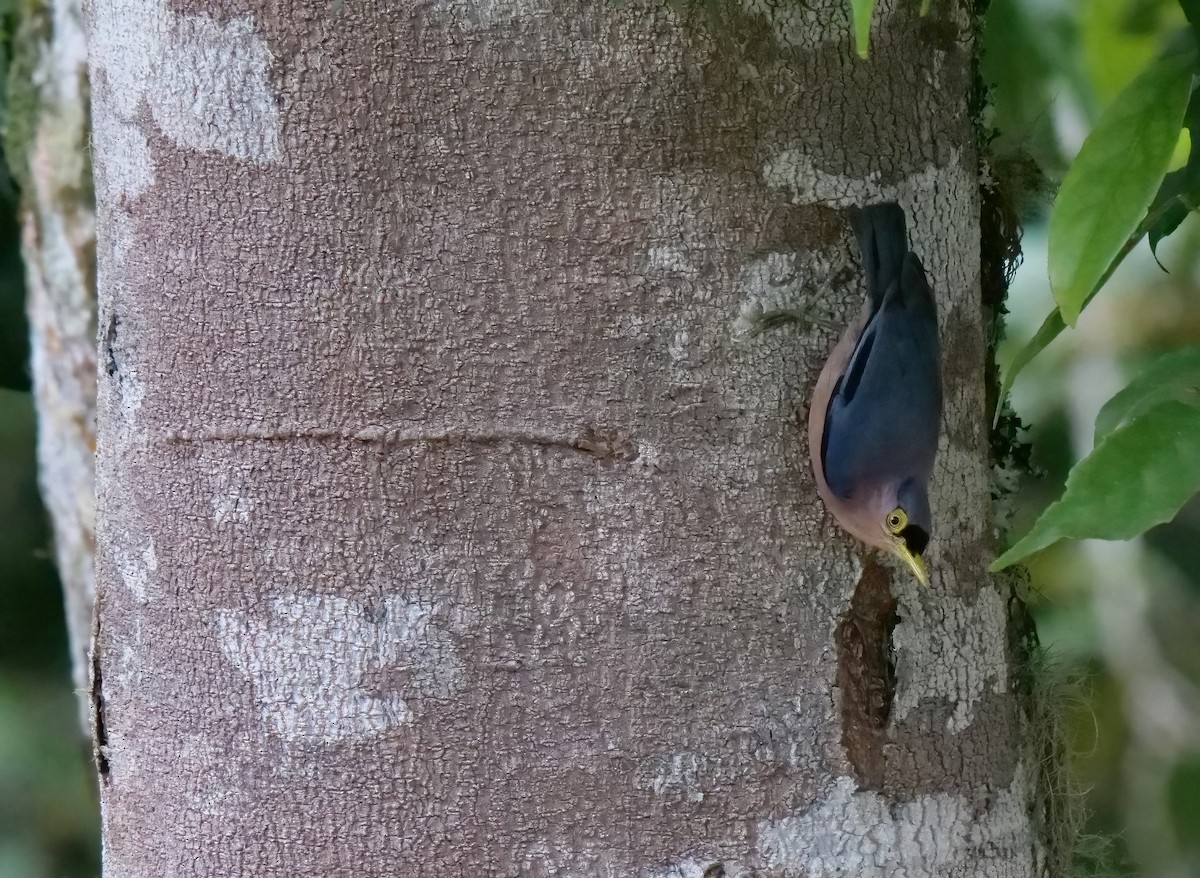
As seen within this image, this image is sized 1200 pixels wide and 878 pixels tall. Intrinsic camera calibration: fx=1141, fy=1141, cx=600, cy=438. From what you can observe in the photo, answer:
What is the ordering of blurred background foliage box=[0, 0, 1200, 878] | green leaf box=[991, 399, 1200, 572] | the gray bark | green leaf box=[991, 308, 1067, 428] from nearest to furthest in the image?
1. green leaf box=[991, 399, 1200, 572]
2. green leaf box=[991, 308, 1067, 428]
3. the gray bark
4. blurred background foliage box=[0, 0, 1200, 878]

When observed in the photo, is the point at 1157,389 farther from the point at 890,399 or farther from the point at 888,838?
the point at 888,838

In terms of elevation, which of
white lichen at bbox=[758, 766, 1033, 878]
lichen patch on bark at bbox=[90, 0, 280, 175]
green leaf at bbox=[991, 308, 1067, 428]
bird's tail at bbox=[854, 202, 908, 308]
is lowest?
white lichen at bbox=[758, 766, 1033, 878]

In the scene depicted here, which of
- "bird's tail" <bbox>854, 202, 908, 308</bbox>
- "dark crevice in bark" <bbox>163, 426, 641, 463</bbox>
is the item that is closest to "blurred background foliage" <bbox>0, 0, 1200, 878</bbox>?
"bird's tail" <bbox>854, 202, 908, 308</bbox>

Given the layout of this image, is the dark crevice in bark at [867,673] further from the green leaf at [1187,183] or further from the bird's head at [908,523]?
the green leaf at [1187,183]

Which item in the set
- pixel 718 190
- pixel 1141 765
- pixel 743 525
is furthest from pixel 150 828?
pixel 1141 765

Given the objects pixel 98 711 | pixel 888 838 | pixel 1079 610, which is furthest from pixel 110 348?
pixel 1079 610

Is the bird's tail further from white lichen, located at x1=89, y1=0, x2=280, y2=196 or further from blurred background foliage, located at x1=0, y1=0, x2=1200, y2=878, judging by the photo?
blurred background foliage, located at x1=0, y1=0, x2=1200, y2=878

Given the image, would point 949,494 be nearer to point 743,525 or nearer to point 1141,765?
point 743,525

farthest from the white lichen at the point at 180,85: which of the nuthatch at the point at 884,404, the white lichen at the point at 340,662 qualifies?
the nuthatch at the point at 884,404
